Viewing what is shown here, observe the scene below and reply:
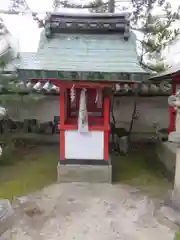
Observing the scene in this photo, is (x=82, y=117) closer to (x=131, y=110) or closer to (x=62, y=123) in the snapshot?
A: (x=62, y=123)

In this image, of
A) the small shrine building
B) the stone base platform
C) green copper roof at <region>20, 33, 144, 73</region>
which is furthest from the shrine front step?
green copper roof at <region>20, 33, 144, 73</region>

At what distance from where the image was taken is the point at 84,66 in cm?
536

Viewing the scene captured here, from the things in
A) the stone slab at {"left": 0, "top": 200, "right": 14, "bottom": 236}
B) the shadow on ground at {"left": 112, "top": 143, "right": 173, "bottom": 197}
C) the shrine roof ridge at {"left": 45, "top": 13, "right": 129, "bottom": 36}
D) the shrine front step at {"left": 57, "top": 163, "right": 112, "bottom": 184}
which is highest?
the shrine roof ridge at {"left": 45, "top": 13, "right": 129, "bottom": 36}

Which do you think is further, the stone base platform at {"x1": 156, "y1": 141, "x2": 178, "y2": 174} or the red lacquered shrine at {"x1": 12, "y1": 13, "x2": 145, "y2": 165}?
the stone base platform at {"x1": 156, "y1": 141, "x2": 178, "y2": 174}

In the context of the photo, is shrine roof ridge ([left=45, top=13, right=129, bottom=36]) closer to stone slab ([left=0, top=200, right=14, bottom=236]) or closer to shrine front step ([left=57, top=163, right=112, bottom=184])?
shrine front step ([left=57, top=163, right=112, bottom=184])

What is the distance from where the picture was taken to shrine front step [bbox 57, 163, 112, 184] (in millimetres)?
6027

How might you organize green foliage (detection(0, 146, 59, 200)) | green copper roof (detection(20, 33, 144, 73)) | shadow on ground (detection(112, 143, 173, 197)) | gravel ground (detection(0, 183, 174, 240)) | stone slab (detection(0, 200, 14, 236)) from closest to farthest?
stone slab (detection(0, 200, 14, 236)) → gravel ground (detection(0, 183, 174, 240)) → green copper roof (detection(20, 33, 144, 73)) → green foliage (detection(0, 146, 59, 200)) → shadow on ground (detection(112, 143, 173, 197))

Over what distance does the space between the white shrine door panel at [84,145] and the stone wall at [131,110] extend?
4.12 m

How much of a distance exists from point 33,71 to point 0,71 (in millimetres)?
2333

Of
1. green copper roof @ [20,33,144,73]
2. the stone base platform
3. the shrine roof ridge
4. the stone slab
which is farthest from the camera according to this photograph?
the stone base platform

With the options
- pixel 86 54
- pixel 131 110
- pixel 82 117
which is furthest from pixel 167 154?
pixel 86 54

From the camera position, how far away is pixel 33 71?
514 cm

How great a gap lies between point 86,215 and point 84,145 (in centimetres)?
178

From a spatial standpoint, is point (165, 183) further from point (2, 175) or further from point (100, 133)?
point (2, 175)
